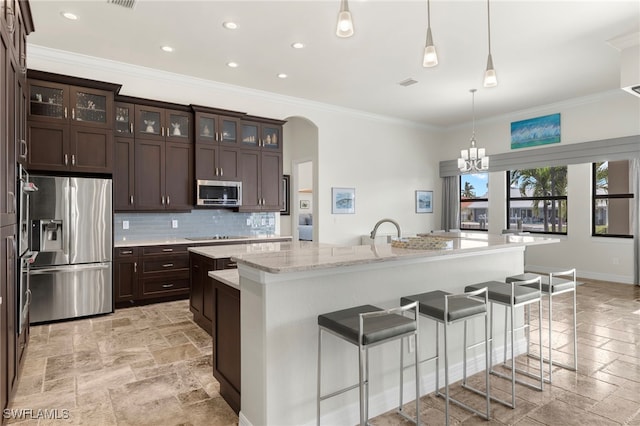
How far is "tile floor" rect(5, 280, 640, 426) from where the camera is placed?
2275mm

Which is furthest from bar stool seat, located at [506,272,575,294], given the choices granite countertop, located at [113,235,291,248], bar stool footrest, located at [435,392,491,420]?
granite countertop, located at [113,235,291,248]

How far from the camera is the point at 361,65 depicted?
5.02m

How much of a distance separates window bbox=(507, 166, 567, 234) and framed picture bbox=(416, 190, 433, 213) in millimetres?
1680

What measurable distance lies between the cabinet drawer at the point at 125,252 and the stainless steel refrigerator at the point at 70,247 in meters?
0.17

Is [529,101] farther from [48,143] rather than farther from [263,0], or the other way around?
[48,143]

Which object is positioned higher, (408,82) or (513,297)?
(408,82)

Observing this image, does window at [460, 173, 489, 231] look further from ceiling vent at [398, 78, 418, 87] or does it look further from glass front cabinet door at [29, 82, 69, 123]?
glass front cabinet door at [29, 82, 69, 123]

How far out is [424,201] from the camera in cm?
864

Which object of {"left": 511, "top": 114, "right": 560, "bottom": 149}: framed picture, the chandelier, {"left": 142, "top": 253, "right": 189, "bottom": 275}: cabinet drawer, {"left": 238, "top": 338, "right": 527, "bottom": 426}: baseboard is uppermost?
{"left": 511, "top": 114, "right": 560, "bottom": 149}: framed picture

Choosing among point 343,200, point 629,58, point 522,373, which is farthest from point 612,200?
point 522,373

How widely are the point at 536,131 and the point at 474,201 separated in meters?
2.00

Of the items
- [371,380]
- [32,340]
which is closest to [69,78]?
[32,340]

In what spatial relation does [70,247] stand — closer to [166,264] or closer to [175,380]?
[166,264]

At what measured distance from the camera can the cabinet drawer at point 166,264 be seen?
15.5 feet
